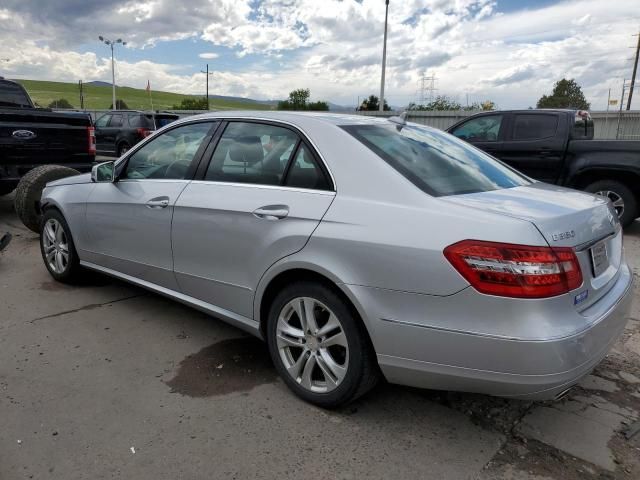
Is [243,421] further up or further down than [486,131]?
further down

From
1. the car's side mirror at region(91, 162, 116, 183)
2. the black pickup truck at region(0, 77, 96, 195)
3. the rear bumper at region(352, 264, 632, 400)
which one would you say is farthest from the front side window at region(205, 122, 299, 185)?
the black pickup truck at region(0, 77, 96, 195)

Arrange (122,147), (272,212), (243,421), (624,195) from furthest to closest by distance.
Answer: (122,147)
(624,195)
(272,212)
(243,421)

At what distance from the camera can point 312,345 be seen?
9.35 feet

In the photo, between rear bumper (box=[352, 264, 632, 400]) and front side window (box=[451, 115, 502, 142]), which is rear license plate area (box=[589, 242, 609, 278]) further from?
front side window (box=[451, 115, 502, 142])

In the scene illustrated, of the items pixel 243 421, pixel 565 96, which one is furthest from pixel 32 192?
pixel 565 96

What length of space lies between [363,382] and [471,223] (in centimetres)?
98

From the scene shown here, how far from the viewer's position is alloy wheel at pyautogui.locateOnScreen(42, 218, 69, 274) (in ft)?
15.9

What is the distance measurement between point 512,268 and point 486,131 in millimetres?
7264

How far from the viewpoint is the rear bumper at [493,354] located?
220 cm

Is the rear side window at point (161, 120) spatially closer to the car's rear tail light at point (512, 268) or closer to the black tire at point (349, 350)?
the black tire at point (349, 350)

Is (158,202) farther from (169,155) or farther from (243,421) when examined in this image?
(243,421)

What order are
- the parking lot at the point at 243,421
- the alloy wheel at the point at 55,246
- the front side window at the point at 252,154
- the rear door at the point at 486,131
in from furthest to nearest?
the rear door at the point at 486,131 < the alloy wheel at the point at 55,246 < the front side window at the point at 252,154 < the parking lot at the point at 243,421

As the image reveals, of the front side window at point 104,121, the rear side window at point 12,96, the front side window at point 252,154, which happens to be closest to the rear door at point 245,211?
the front side window at point 252,154

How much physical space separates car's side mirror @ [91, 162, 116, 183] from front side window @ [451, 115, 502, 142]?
6240mm
